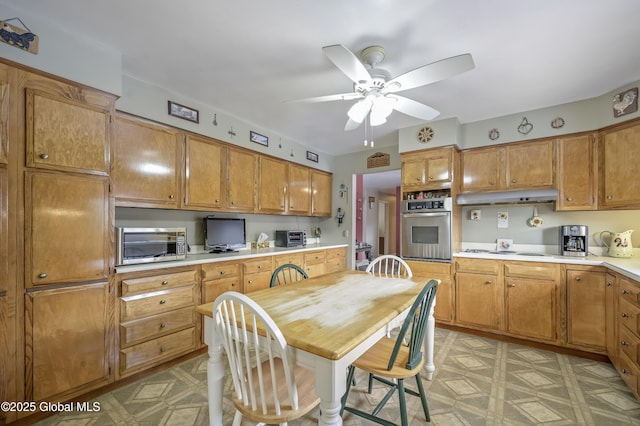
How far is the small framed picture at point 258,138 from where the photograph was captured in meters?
3.67

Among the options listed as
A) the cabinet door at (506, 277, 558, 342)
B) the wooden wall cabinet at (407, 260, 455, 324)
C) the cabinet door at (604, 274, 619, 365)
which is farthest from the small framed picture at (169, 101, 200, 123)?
the cabinet door at (604, 274, 619, 365)

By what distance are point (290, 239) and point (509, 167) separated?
2978 mm

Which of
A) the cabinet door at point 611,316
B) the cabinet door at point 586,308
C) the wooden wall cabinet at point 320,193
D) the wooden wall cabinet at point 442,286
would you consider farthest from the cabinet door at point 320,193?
the cabinet door at point 611,316

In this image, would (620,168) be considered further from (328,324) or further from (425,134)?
(328,324)

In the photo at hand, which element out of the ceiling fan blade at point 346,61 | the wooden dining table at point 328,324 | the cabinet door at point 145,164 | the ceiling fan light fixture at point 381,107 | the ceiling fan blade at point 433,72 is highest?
the ceiling fan blade at point 346,61

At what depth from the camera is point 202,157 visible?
3066 mm

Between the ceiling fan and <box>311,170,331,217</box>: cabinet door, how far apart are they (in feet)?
8.24

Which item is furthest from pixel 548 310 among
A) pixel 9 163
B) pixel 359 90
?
pixel 9 163

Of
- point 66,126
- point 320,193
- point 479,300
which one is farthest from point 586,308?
point 66,126

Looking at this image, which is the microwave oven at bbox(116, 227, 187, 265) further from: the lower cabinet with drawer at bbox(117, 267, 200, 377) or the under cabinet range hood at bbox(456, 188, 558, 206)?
the under cabinet range hood at bbox(456, 188, 558, 206)

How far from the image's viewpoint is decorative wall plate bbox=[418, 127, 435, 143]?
354 centimetres

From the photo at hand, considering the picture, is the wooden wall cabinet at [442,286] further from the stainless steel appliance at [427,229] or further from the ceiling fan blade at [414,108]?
the ceiling fan blade at [414,108]

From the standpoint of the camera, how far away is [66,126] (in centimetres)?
192

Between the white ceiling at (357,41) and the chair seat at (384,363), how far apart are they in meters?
2.07
